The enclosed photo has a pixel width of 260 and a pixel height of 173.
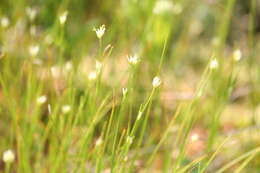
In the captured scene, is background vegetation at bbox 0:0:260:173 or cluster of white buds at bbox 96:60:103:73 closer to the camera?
cluster of white buds at bbox 96:60:103:73

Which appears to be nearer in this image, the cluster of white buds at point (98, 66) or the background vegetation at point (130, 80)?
the cluster of white buds at point (98, 66)

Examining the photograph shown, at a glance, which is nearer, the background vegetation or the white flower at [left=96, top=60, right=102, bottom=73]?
the white flower at [left=96, top=60, right=102, bottom=73]

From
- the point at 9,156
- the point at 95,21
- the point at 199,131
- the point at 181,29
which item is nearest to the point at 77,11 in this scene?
the point at 95,21

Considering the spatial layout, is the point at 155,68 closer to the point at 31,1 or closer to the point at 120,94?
the point at 120,94

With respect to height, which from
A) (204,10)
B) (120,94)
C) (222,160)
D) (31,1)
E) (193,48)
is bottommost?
(222,160)

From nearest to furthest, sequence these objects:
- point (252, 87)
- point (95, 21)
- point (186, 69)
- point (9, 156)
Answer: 1. point (9, 156)
2. point (252, 87)
3. point (95, 21)
4. point (186, 69)

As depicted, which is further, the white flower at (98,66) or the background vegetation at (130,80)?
the background vegetation at (130,80)

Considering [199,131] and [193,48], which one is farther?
[193,48]

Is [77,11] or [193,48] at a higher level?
[77,11]
